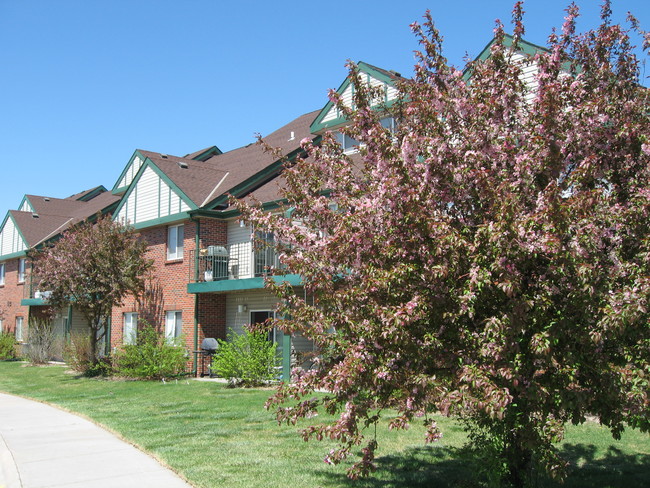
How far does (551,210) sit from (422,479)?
Result: 4.30 metres

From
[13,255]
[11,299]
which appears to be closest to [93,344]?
[13,255]

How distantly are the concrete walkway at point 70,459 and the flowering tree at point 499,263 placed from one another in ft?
9.26

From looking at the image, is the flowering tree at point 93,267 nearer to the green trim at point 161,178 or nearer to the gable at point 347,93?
the green trim at point 161,178

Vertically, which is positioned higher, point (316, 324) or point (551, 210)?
point (551, 210)

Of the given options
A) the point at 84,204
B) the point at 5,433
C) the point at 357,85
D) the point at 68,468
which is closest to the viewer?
the point at 357,85

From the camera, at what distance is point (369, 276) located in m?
5.36

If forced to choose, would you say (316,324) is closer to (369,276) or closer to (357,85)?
(369,276)

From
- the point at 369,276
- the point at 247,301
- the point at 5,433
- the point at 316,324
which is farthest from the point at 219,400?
the point at 369,276

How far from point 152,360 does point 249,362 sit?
4.21 m

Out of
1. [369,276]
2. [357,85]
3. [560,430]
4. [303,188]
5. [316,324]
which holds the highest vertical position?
[357,85]

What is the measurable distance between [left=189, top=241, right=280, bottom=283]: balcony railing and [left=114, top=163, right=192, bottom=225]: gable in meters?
1.97

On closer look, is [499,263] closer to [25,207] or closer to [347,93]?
[347,93]

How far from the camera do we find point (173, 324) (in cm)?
2228

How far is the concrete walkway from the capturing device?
7520mm
